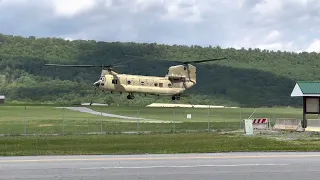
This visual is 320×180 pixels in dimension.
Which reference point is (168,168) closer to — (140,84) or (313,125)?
(313,125)

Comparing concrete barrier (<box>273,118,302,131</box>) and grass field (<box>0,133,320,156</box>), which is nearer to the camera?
grass field (<box>0,133,320,156</box>)

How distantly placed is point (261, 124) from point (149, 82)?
4347 centimetres

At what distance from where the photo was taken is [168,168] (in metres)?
16.0

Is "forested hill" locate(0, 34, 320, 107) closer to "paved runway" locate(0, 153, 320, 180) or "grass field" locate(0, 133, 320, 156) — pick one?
"grass field" locate(0, 133, 320, 156)

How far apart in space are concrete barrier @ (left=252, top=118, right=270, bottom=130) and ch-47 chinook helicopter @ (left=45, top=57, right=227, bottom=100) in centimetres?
3746

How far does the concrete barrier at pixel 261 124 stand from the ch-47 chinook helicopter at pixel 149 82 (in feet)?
123

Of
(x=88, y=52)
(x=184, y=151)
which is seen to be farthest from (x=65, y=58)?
(x=184, y=151)

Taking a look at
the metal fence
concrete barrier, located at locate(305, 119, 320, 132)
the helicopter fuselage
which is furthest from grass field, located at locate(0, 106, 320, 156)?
the helicopter fuselage

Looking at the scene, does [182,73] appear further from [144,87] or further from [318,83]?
[318,83]

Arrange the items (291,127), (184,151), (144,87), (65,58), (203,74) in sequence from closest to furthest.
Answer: (184,151) < (291,127) < (144,87) < (203,74) < (65,58)

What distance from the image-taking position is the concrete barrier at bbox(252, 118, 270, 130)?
39950 millimetres

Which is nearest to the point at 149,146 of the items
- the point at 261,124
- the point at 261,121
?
the point at 261,121

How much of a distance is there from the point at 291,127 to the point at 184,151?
18138mm

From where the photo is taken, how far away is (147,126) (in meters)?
48.2
